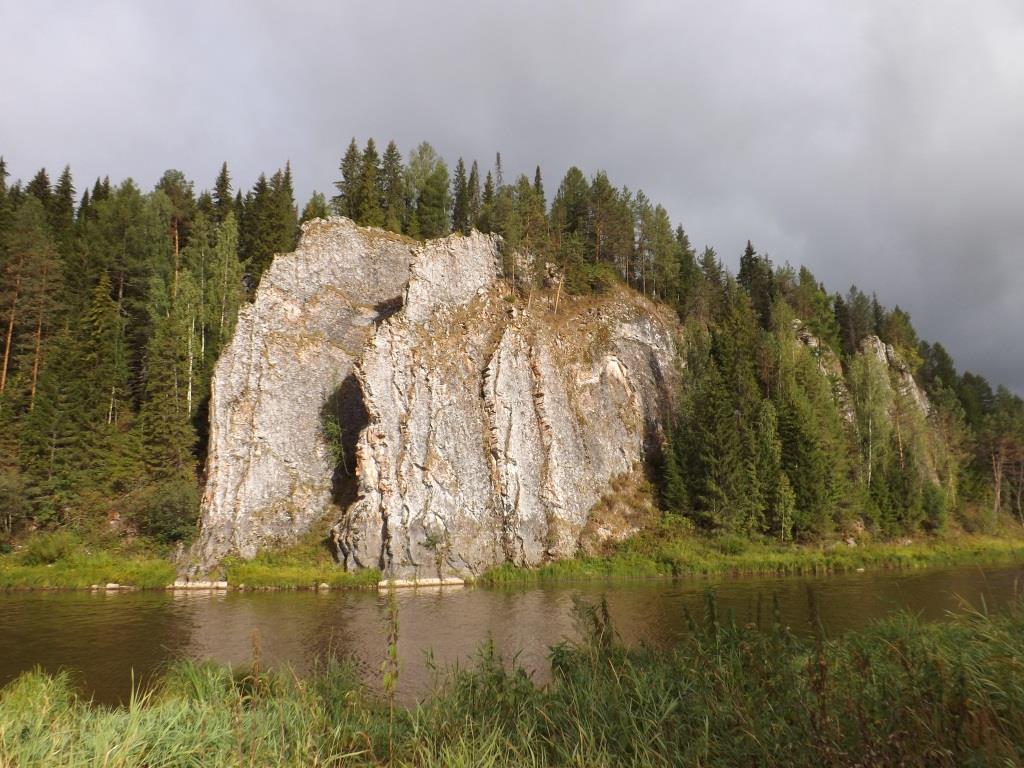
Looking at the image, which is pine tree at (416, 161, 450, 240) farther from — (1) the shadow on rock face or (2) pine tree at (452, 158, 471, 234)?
(1) the shadow on rock face

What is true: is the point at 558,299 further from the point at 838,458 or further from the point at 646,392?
the point at 838,458

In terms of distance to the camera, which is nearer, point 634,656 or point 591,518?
point 634,656

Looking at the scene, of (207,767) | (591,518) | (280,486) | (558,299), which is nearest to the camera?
(207,767)

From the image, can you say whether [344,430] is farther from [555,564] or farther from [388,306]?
[555,564]

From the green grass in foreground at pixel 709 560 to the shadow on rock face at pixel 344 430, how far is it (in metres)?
12.4

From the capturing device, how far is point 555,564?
128 ft

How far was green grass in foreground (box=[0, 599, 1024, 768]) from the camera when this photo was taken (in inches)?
181

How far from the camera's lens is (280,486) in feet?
132

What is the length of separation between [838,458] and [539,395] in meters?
26.1

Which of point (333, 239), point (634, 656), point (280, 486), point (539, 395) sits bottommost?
point (634, 656)

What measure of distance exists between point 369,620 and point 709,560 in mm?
25570

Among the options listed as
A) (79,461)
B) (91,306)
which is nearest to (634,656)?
(79,461)

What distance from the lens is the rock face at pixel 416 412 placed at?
37719mm

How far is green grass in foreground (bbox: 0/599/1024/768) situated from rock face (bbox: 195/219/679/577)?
29567mm
